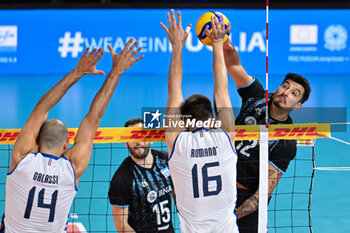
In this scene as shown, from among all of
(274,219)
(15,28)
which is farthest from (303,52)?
(274,219)

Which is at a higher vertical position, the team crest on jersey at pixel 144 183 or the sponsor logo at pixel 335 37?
the sponsor logo at pixel 335 37

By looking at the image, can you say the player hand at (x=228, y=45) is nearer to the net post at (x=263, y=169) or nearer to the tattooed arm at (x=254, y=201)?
the net post at (x=263, y=169)

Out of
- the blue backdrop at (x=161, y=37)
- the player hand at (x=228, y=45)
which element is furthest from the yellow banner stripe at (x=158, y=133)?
the blue backdrop at (x=161, y=37)

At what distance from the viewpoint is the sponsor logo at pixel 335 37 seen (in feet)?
63.3

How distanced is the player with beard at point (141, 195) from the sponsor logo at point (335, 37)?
1523 cm

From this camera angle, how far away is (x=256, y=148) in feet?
18.5

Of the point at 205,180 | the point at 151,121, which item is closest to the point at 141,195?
the point at 151,121

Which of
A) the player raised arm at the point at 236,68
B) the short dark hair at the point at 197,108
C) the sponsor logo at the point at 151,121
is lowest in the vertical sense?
the sponsor logo at the point at 151,121

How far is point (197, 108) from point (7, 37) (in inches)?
664

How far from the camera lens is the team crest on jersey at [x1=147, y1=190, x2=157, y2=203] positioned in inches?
217

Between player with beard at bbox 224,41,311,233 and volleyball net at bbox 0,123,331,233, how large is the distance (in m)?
0.28

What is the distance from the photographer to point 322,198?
28.0 feet

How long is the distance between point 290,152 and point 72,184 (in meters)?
2.73

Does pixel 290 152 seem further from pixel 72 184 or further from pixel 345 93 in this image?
pixel 345 93
